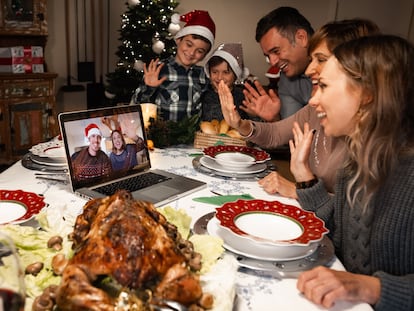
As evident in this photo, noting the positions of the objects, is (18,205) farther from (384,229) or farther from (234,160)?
(384,229)

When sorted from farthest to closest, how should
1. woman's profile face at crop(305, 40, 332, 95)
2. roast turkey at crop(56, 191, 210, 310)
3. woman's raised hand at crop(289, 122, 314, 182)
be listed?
1. woman's profile face at crop(305, 40, 332, 95)
2. woman's raised hand at crop(289, 122, 314, 182)
3. roast turkey at crop(56, 191, 210, 310)

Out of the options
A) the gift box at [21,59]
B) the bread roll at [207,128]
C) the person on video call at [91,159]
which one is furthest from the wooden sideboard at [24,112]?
the person on video call at [91,159]

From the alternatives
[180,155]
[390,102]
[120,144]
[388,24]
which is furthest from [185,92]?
[388,24]

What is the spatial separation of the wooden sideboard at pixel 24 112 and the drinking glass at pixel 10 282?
13.0ft

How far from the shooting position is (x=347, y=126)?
130 cm

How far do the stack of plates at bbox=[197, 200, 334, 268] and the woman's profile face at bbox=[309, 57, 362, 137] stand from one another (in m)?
0.36

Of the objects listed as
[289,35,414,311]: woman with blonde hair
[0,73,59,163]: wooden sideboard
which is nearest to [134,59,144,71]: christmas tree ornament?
[0,73,59,163]: wooden sideboard

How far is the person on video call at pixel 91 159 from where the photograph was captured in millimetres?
1307

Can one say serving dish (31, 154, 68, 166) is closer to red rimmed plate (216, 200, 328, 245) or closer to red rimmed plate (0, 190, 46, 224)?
red rimmed plate (0, 190, 46, 224)

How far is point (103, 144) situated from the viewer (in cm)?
137

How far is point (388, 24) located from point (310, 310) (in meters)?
5.57

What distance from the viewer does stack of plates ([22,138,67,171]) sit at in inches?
61.5

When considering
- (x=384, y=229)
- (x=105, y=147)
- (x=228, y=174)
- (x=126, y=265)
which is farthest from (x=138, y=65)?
(x=126, y=265)

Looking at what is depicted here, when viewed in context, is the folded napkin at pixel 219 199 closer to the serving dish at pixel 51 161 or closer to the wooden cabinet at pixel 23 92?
the serving dish at pixel 51 161
